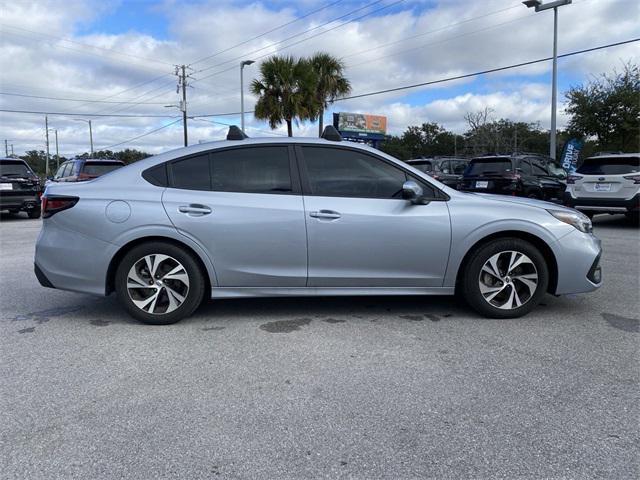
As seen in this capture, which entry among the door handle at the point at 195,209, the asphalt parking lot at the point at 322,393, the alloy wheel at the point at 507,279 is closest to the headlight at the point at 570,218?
the alloy wheel at the point at 507,279

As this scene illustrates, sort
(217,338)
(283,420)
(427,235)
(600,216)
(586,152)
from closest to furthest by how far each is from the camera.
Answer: (283,420), (217,338), (427,235), (600,216), (586,152)

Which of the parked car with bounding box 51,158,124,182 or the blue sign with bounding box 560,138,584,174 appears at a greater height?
the blue sign with bounding box 560,138,584,174

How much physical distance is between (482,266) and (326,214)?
1.43 m

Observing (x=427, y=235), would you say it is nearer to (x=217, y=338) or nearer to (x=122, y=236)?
(x=217, y=338)

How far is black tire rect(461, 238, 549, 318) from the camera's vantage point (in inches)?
177

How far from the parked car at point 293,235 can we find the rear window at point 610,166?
7537 mm

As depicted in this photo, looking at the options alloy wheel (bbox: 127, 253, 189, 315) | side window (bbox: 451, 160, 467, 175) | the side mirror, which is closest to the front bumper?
the side mirror

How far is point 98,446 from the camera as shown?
259cm

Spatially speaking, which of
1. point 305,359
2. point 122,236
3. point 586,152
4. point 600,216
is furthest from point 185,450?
point 586,152

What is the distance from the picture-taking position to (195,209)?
14.3 ft

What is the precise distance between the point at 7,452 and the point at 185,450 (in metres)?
0.86

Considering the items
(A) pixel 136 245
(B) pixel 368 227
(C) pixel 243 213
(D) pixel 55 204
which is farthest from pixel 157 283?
(B) pixel 368 227

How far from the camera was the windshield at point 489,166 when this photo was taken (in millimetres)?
12453

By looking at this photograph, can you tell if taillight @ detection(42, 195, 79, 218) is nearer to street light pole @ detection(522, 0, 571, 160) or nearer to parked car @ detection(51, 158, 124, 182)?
parked car @ detection(51, 158, 124, 182)
